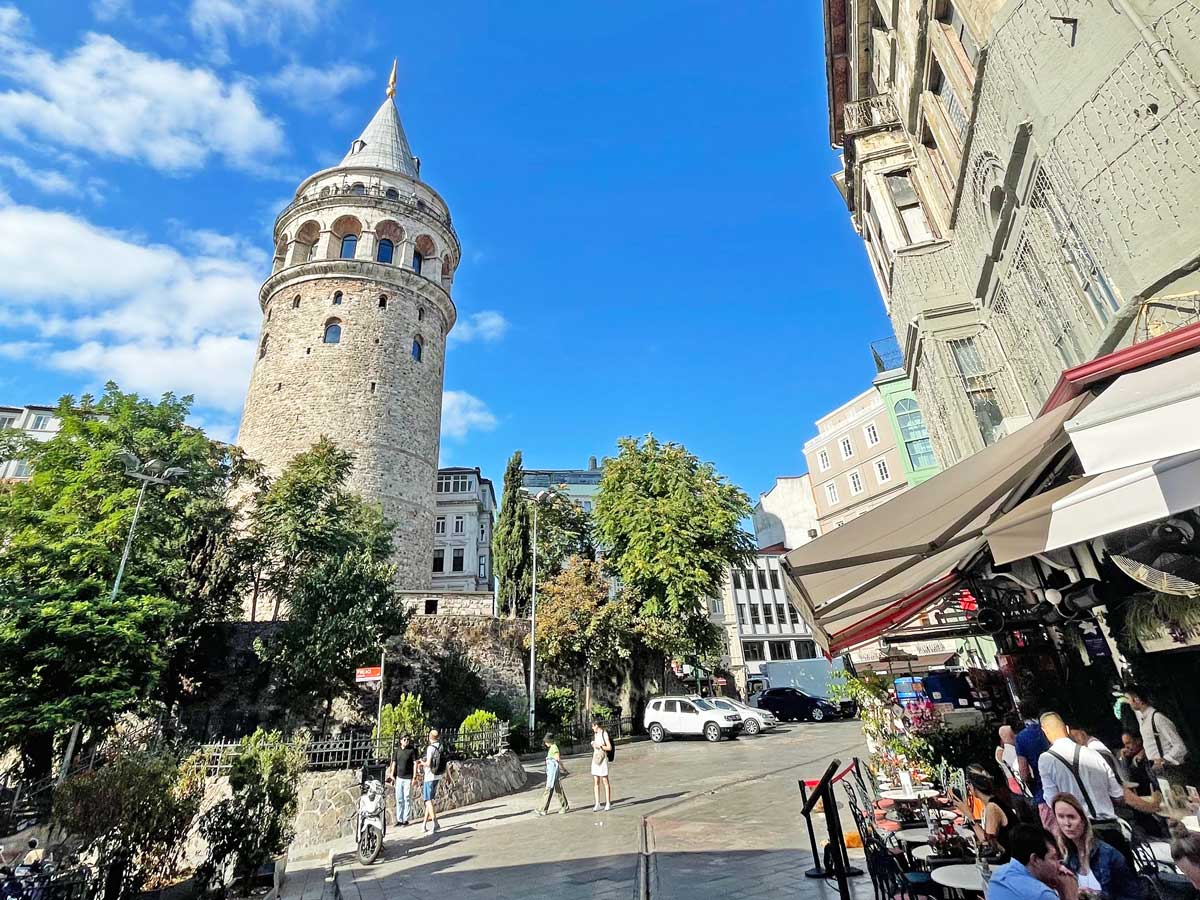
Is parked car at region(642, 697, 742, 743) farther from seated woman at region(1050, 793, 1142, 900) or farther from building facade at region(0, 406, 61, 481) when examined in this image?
building facade at region(0, 406, 61, 481)

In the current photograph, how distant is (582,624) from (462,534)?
29.2 metres

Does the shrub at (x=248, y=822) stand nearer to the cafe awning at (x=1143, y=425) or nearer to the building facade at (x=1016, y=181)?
the cafe awning at (x=1143, y=425)

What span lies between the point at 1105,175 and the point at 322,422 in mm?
30625

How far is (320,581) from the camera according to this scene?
18391 millimetres

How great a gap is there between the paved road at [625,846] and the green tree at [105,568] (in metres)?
8.74

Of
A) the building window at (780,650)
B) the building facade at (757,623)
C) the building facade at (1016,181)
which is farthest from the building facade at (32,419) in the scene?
the building facade at (1016,181)

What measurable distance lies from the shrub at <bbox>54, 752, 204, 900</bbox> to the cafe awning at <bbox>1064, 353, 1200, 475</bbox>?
906 centimetres

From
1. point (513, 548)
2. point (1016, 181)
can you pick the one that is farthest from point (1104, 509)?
point (513, 548)

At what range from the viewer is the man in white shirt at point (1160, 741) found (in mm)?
4059

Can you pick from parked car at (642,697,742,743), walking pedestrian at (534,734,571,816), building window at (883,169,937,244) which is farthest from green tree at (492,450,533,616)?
building window at (883,169,937,244)

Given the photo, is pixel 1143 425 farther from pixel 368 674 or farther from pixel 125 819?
pixel 368 674

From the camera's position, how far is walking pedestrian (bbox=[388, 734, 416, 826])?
10719 mm

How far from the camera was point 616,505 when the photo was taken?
25.9m

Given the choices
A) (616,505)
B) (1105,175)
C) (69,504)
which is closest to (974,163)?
(1105,175)
